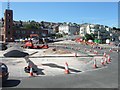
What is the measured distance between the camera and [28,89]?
1318 cm

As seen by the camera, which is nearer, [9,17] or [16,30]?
[9,17]

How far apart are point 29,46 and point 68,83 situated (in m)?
42.2

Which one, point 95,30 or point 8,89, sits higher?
point 95,30

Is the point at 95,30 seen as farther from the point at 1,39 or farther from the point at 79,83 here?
the point at 79,83

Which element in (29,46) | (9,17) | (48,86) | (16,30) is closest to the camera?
(48,86)

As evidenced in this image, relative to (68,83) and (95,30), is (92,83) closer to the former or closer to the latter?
(68,83)

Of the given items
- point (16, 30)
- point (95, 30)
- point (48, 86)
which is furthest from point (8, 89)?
A: point (95, 30)

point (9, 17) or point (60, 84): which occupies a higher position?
point (9, 17)

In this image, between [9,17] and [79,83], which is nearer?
[79,83]

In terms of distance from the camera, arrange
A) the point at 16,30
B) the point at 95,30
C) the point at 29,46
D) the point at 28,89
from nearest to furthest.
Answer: the point at 28,89, the point at 29,46, the point at 16,30, the point at 95,30

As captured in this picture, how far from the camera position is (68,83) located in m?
15.0

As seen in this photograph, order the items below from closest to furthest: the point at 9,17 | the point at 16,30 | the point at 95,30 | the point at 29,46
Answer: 1. the point at 29,46
2. the point at 9,17
3. the point at 16,30
4. the point at 95,30

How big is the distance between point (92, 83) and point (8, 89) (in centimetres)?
460

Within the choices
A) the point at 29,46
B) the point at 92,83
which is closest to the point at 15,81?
the point at 92,83
